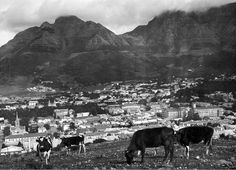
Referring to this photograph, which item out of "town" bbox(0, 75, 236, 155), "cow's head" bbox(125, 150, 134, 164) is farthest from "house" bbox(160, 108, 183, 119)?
"cow's head" bbox(125, 150, 134, 164)

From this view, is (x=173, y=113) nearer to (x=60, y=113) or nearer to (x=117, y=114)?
(x=117, y=114)

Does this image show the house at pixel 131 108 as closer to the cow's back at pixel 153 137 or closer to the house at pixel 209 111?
the house at pixel 209 111

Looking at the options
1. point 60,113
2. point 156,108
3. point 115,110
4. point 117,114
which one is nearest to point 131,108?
point 115,110

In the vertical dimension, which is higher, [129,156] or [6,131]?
[129,156]

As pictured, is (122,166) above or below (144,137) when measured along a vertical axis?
below

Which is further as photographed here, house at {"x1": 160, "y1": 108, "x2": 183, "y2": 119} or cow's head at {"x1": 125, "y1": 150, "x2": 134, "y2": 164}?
house at {"x1": 160, "y1": 108, "x2": 183, "y2": 119}

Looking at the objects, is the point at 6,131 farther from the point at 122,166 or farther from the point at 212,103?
the point at 122,166

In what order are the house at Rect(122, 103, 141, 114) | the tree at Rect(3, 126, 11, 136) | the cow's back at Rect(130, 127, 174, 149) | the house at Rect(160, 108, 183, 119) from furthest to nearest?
1. the house at Rect(122, 103, 141, 114)
2. the house at Rect(160, 108, 183, 119)
3. the tree at Rect(3, 126, 11, 136)
4. the cow's back at Rect(130, 127, 174, 149)

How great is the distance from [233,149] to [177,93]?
147 metres

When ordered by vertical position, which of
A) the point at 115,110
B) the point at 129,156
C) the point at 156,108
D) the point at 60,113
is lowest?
the point at 129,156

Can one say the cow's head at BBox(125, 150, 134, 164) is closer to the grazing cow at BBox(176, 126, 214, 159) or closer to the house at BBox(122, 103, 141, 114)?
the grazing cow at BBox(176, 126, 214, 159)

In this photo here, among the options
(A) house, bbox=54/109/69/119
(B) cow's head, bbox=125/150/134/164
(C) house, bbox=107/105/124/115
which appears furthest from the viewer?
(C) house, bbox=107/105/124/115

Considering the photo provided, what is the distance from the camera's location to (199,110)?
12131cm

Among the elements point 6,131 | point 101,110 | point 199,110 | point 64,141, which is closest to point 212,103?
point 199,110
